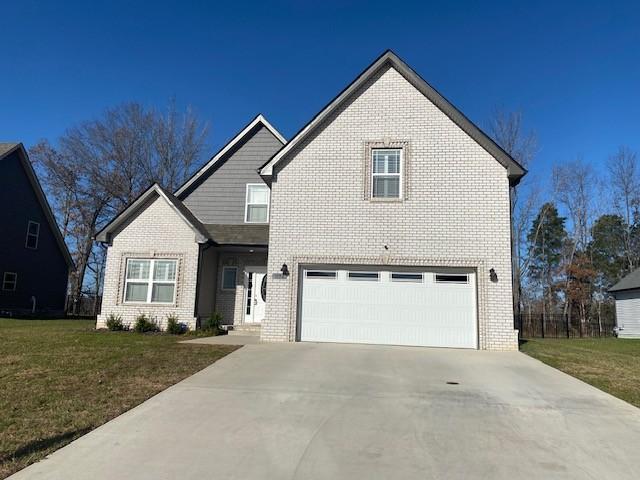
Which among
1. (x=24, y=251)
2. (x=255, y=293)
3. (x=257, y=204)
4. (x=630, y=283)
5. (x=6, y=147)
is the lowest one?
(x=255, y=293)

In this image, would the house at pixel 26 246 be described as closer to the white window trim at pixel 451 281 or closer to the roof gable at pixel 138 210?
the roof gable at pixel 138 210

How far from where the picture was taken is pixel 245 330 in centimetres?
1583

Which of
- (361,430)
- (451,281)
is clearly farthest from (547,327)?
(361,430)

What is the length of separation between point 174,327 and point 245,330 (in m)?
2.35

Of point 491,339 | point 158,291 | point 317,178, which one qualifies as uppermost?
point 317,178

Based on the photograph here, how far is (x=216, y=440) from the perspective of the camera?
5020 millimetres

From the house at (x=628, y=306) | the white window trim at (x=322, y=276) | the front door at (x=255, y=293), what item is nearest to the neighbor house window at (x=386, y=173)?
the white window trim at (x=322, y=276)

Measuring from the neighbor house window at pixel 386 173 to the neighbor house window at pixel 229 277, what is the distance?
6582 mm

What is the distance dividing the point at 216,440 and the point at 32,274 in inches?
959

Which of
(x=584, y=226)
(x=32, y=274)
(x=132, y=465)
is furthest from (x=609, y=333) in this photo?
(x=32, y=274)

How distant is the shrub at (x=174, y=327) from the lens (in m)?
15.0

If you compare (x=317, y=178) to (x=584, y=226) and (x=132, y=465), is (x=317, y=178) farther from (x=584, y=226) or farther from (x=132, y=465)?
(x=584, y=226)

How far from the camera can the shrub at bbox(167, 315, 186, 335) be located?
591 inches

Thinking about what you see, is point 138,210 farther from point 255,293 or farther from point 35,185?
point 35,185
